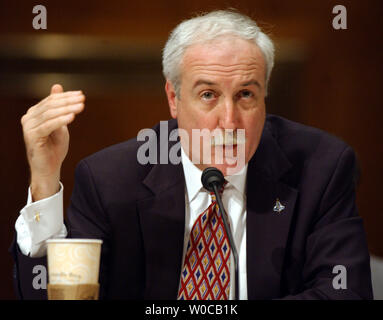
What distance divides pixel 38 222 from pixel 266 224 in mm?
733

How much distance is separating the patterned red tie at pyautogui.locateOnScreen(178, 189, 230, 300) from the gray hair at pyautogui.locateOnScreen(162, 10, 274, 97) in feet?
1.59

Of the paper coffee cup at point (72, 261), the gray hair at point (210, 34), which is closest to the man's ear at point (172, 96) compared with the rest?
the gray hair at point (210, 34)

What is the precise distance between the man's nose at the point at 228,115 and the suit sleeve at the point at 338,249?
0.42 metres

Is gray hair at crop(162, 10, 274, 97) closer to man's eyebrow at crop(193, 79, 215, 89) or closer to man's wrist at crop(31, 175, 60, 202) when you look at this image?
man's eyebrow at crop(193, 79, 215, 89)

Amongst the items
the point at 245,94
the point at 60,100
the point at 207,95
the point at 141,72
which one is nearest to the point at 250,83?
the point at 245,94

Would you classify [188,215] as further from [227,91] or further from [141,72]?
[141,72]

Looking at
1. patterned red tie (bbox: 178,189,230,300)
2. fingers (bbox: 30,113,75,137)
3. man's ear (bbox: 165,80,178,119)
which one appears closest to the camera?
fingers (bbox: 30,113,75,137)

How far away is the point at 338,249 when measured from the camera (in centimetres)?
189

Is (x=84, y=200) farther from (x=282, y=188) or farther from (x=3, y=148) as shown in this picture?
(x=3, y=148)

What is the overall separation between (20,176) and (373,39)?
191cm

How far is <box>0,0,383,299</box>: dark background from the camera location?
9.12 ft

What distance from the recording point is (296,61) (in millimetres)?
2988

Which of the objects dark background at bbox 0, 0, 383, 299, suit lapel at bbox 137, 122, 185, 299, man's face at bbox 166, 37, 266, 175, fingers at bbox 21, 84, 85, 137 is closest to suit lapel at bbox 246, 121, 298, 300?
man's face at bbox 166, 37, 266, 175
